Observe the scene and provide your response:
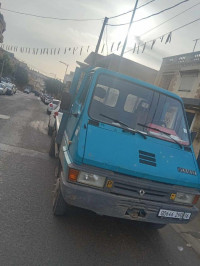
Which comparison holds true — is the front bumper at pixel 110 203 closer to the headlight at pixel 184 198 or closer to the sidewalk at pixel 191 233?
the headlight at pixel 184 198

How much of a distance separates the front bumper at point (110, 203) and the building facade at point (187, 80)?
10880 millimetres

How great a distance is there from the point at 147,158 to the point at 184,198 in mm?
852

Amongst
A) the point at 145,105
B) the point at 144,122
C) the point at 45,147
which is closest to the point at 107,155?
the point at 144,122

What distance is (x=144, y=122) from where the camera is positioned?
4.45 m

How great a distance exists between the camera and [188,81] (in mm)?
18266

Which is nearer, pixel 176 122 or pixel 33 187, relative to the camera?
pixel 176 122

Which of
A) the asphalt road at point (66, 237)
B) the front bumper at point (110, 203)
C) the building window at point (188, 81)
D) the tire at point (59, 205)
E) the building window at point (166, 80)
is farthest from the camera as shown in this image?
the building window at point (166, 80)

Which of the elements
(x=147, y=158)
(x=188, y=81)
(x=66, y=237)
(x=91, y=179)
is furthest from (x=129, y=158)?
(x=188, y=81)

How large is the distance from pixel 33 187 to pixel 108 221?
5.51 ft

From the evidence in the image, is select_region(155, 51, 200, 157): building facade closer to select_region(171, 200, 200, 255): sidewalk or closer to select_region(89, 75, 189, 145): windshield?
select_region(171, 200, 200, 255): sidewalk

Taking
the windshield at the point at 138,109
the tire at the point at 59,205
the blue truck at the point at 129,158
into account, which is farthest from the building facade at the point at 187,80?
the tire at the point at 59,205

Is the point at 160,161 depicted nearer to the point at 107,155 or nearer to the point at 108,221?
the point at 107,155

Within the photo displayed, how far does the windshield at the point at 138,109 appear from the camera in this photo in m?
4.34

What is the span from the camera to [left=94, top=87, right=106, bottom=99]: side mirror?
14.4ft
